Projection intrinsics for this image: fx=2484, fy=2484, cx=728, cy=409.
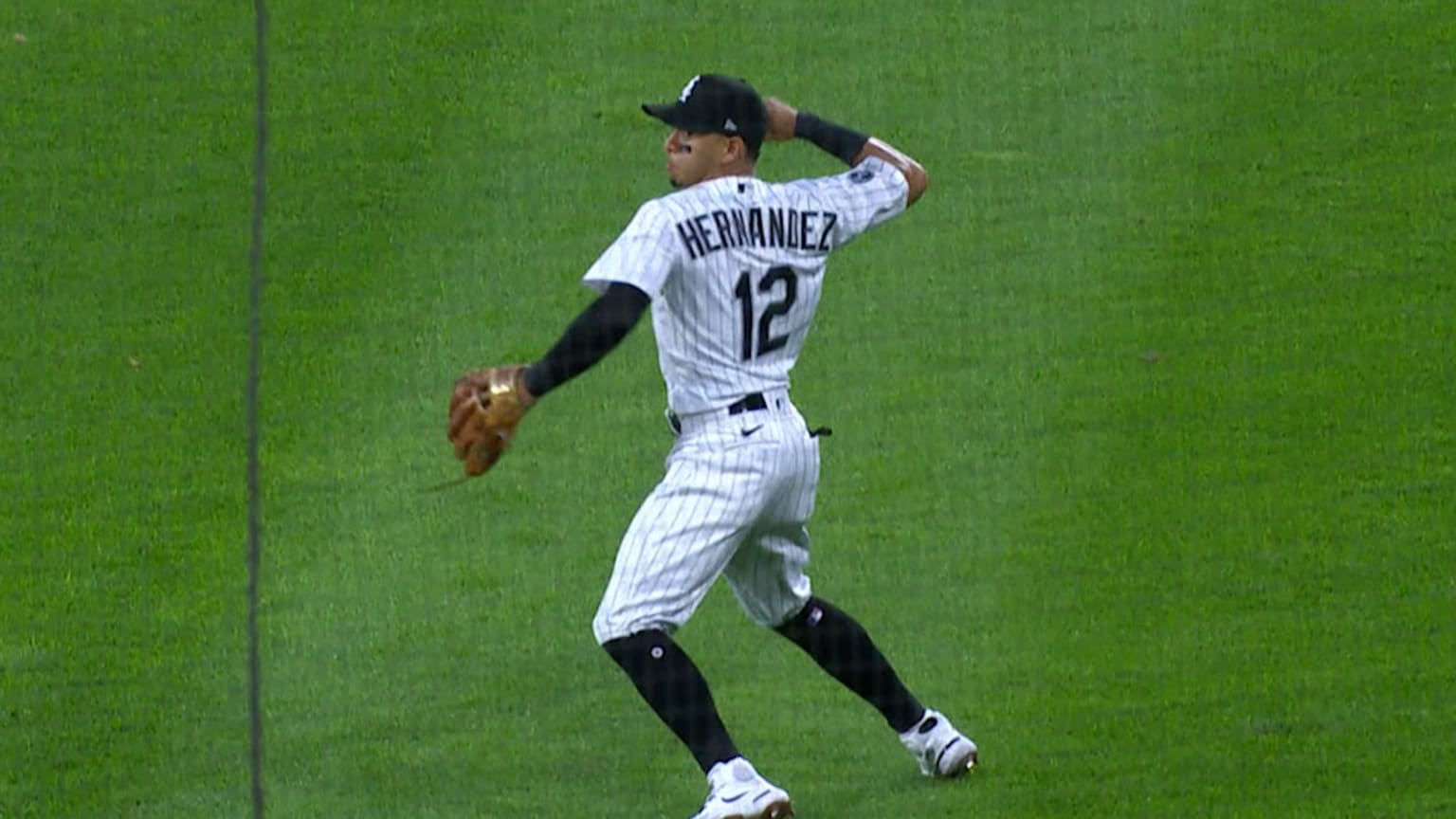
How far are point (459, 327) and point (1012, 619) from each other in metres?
2.20

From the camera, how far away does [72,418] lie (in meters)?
7.32

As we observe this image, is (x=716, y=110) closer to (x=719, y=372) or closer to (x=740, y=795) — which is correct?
(x=719, y=372)

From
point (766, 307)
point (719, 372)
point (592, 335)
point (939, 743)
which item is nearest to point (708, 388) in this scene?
point (719, 372)

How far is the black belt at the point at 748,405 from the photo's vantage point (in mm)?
4988

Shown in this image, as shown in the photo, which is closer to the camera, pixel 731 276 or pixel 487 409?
pixel 487 409

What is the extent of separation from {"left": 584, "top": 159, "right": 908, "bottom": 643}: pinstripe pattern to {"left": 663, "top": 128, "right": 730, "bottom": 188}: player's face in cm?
6

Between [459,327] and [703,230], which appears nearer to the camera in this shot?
[703,230]

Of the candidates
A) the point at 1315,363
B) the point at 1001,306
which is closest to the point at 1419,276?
the point at 1315,363

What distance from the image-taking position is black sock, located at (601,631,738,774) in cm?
490

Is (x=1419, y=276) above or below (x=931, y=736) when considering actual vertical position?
above

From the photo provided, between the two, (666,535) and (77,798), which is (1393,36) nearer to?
(666,535)

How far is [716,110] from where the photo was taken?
501cm

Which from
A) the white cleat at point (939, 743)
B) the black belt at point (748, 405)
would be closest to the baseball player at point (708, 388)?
the black belt at point (748, 405)

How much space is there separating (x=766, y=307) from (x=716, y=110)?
0.41 metres
